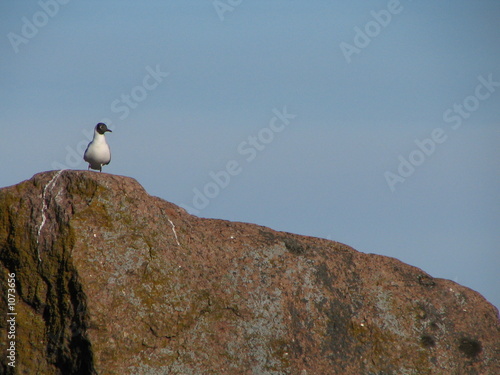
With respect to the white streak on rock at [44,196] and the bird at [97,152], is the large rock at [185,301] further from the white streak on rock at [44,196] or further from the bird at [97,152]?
the bird at [97,152]

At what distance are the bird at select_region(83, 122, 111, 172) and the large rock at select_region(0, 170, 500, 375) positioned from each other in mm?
2770

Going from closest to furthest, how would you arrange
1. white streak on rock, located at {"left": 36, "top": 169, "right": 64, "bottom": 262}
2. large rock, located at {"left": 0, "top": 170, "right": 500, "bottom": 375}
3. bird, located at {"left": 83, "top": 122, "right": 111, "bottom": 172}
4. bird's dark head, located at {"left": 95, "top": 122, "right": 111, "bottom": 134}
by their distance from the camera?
1. large rock, located at {"left": 0, "top": 170, "right": 500, "bottom": 375}
2. white streak on rock, located at {"left": 36, "top": 169, "right": 64, "bottom": 262}
3. bird, located at {"left": 83, "top": 122, "right": 111, "bottom": 172}
4. bird's dark head, located at {"left": 95, "top": 122, "right": 111, "bottom": 134}

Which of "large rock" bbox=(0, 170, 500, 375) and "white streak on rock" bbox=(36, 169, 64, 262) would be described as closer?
"large rock" bbox=(0, 170, 500, 375)

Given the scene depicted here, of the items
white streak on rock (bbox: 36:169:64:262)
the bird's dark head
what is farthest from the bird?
white streak on rock (bbox: 36:169:64:262)

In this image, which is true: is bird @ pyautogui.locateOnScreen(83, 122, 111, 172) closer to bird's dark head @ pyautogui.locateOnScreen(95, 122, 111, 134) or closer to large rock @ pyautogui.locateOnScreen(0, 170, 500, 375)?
bird's dark head @ pyautogui.locateOnScreen(95, 122, 111, 134)

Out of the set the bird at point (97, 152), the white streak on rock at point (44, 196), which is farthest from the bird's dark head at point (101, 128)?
the white streak on rock at point (44, 196)

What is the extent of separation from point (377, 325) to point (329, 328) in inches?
28.3

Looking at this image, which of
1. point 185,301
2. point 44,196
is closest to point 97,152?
point 44,196

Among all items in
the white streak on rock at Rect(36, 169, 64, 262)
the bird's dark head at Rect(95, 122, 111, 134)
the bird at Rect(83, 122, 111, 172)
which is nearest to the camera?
the white streak on rock at Rect(36, 169, 64, 262)

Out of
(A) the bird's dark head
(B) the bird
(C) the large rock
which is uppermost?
(A) the bird's dark head

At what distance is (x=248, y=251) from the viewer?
9.80 metres

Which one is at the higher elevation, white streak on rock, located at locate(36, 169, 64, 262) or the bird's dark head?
the bird's dark head

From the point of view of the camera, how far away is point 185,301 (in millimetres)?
9148

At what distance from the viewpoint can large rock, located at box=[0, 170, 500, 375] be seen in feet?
29.2
